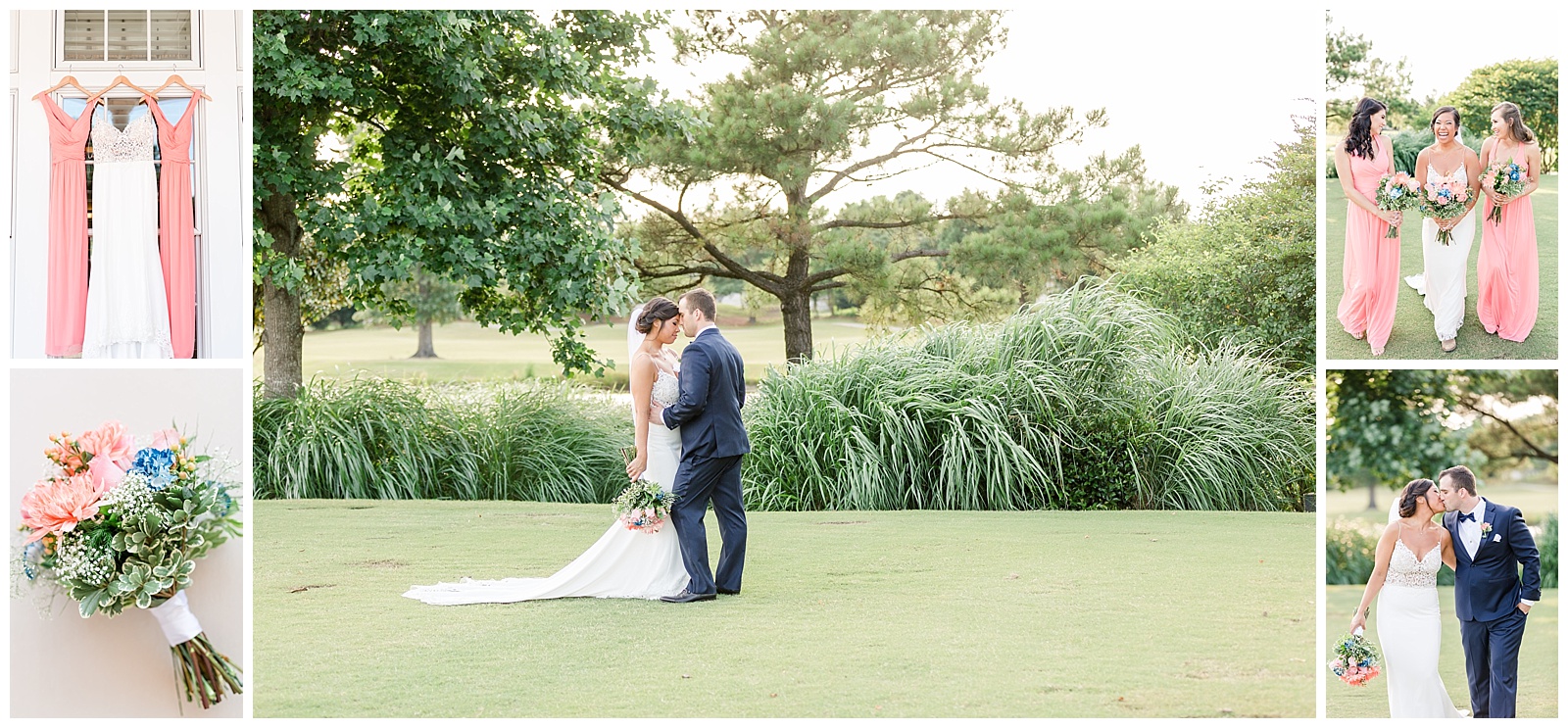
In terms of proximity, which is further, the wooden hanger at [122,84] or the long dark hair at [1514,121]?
the long dark hair at [1514,121]

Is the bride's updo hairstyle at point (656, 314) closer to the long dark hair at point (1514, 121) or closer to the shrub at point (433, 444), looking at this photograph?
the long dark hair at point (1514, 121)

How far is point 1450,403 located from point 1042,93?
7069 millimetres

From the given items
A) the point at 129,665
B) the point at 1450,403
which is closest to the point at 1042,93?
the point at 1450,403

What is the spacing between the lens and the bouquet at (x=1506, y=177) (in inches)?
199

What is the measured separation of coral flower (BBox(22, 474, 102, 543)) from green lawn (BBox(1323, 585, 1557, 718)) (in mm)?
4011

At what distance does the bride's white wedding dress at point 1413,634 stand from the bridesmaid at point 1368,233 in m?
1.51

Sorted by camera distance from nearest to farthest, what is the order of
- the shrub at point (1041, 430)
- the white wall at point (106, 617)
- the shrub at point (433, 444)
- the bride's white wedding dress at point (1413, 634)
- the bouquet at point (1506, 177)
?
the white wall at point (106, 617) < the bride's white wedding dress at point (1413, 634) < the bouquet at point (1506, 177) < the shrub at point (1041, 430) < the shrub at point (433, 444)

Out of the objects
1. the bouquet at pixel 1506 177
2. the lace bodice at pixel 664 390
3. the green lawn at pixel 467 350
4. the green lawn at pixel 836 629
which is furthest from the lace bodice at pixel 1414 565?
the green lawn at pixel 467 350

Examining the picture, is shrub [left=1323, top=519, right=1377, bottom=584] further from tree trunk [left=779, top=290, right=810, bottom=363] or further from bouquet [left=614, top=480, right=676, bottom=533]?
tree trunk [left=779, top=290, right=810, bottom=363]

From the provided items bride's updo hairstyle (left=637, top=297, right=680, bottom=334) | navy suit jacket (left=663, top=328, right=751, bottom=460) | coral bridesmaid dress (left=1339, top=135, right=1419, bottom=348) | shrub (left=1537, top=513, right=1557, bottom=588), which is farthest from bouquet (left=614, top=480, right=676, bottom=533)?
shrub (left=1537, top=513, right=1557, bottom=588)

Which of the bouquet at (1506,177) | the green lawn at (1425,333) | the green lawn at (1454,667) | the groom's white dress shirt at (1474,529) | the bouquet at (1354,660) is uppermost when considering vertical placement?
the bouquet at (1506,177)

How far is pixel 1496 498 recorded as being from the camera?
20.2 ft

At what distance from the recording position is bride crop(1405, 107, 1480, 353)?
5094 mm

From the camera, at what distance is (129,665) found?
13.8 ft
